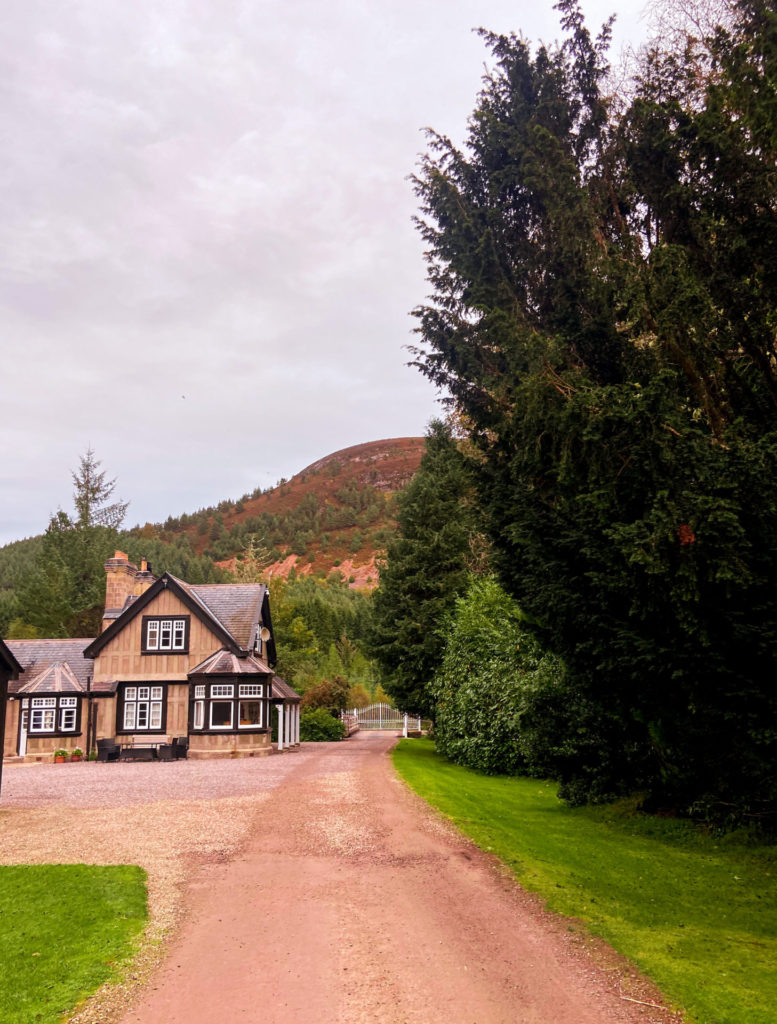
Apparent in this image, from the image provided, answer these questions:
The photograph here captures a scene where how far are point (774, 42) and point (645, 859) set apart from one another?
10.5 metres

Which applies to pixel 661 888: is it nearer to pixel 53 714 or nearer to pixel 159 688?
pixel 159 688

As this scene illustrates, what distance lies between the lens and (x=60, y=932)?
24.4 ft

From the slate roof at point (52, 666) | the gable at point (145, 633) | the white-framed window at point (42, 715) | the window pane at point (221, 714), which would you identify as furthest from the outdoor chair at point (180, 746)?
the white-framed window at point (42, 715)

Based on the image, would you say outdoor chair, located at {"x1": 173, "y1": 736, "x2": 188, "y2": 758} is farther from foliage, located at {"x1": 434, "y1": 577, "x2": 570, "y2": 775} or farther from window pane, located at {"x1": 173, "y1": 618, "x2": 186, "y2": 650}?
foliage, located at {"x1": 434, "y1": 577, "x2": 570, "y2": 775}

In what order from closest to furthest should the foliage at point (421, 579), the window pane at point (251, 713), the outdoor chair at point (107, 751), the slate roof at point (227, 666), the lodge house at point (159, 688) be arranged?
the outdoor chair at point (107, 751), the slate roof at point (227, 666), the lodge house at point (159, 688), the window pane at point (251, 713), the foliage at point (421, 579)

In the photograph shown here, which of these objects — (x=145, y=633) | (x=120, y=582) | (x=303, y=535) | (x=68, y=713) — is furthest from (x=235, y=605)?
(x=303, y=535)

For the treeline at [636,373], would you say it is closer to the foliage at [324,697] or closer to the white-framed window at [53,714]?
the white-framed window at [53,714]

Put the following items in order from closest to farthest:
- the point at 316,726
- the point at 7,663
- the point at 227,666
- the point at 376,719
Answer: the point at 7,663 < the point at 227,666 < the point at 316,726 < the point at 376,719

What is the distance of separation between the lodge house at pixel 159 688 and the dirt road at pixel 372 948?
18.8m

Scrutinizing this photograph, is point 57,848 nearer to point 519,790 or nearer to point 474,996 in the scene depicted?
point 474,996

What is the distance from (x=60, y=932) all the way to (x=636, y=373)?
29.3 ft

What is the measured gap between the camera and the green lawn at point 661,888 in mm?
6117

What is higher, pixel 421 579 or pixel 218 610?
pixel 421 579

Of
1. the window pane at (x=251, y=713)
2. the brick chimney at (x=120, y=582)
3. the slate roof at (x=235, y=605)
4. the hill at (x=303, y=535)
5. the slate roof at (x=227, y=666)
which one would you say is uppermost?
the hill at (x=303, y=535)
